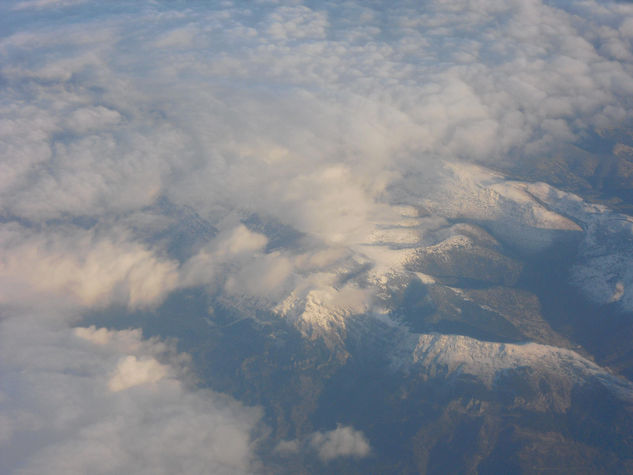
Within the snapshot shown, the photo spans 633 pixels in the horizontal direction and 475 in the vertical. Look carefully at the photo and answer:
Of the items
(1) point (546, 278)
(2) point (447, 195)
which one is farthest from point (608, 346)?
(2) point (447, 195)

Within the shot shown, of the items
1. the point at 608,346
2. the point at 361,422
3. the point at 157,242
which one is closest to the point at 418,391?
the point at 361,422

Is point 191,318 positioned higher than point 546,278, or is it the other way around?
point 546,278

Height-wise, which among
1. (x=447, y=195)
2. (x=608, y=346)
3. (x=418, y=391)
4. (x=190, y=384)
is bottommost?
(x=190, y=384)

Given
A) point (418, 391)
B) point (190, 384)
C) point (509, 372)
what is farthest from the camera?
point (190, 384)

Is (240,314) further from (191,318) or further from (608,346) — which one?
(608,346)

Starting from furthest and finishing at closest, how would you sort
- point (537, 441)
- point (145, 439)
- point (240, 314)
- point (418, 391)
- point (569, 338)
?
point (240, 314)
point (569, 338)
point (418, 391)
point (537, 441)
point (145, 439)

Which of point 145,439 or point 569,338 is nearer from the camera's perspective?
point 145,439

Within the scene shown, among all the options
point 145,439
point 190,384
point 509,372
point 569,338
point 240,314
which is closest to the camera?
point 145,439

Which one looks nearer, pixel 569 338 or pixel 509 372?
pixel 509 372

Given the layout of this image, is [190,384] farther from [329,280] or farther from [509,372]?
[509,372]
